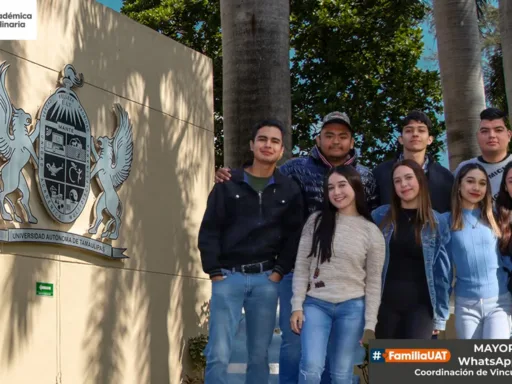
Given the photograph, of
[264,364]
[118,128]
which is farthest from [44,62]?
[264,364]

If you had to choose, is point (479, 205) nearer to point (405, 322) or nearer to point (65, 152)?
point (405, 322)

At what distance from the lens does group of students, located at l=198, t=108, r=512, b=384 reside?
600 centimetres

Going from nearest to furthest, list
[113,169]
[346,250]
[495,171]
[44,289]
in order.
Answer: [346,250] → [495,171] → [44,289] → [113,169]

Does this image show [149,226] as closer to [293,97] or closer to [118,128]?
[118,128]

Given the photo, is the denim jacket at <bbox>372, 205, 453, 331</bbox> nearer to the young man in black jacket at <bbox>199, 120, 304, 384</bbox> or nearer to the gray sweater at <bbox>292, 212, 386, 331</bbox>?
the gray sweater at <bbox>292, 212, 386, 331</bbox>

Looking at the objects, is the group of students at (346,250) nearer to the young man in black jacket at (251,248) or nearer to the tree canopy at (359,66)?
the young man in black jacket at (251,248)

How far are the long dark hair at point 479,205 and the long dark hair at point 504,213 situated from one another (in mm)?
56

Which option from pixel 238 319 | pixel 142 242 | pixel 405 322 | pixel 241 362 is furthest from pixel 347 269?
pixel 241 362

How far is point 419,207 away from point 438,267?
0.43m

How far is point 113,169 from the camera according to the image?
8.51 metres

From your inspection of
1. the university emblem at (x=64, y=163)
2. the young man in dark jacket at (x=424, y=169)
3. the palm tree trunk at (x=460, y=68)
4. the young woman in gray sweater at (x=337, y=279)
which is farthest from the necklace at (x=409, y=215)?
the palm tree trunk at (x=460, y=68)

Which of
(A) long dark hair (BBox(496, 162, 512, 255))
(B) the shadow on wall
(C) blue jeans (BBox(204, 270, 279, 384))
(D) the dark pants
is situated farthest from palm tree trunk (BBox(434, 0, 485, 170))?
(D) the dark pants

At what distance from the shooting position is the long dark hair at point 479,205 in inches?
250

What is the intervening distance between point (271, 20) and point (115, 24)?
156 cm
